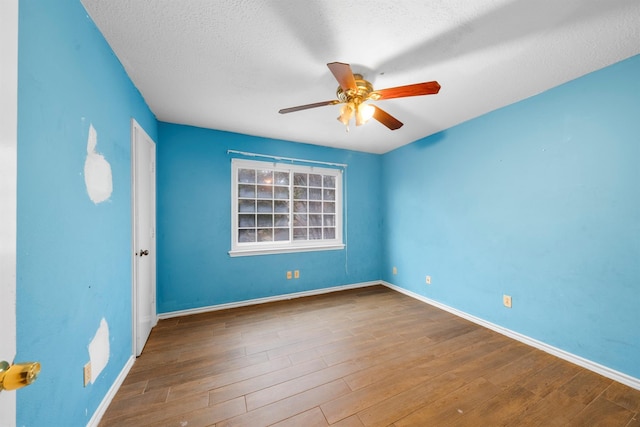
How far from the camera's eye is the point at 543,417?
1.45m

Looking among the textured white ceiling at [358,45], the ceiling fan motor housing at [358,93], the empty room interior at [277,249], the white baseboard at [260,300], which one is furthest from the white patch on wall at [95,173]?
the white baseboard at [260,300]

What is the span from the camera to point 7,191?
1.65ft

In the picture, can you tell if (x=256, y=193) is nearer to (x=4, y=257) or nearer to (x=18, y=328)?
(x=18, y=328)

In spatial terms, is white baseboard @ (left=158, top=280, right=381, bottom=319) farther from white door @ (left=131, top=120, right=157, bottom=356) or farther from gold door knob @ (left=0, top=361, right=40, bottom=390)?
gold door knob @ (left=0, top=361, right=40, bottom=390)

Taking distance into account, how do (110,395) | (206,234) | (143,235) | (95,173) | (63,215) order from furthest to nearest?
(206,234) → (143,235) → (110,395) → (95,173) → (63,215)

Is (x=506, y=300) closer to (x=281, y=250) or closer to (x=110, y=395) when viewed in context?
(x=281, y=250)

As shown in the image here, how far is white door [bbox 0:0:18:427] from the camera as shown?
475 mm

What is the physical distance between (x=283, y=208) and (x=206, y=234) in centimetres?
111

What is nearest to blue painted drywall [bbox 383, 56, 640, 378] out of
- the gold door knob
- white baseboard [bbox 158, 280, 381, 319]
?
white baseboard [bbox 158, 280, 381, 319]

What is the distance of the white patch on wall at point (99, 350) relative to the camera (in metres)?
1.37

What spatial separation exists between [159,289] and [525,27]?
13.2 feet

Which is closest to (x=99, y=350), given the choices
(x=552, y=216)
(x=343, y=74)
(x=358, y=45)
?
Result: (x=343, y=74)

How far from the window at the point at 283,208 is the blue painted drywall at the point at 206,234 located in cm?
13

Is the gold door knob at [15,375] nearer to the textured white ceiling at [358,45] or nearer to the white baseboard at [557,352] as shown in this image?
the textured white ceiling at [358,45]
